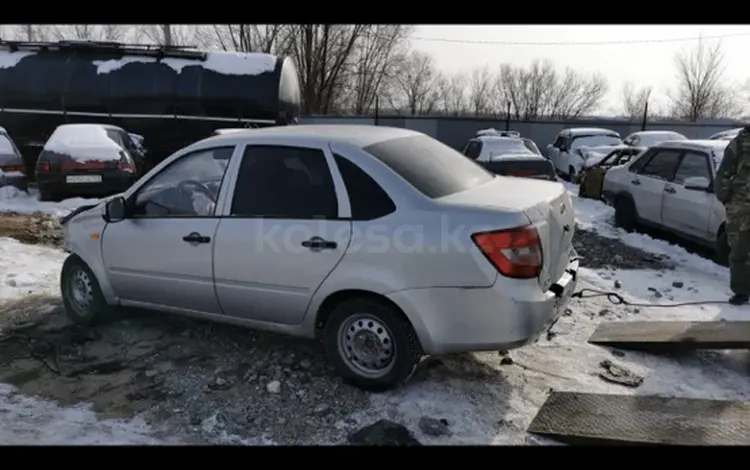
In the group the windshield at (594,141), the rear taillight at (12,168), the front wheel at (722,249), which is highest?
the windshield at (594,141)

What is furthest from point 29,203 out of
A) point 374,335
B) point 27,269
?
point 374,335

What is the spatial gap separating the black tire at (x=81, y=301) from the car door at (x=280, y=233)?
136cm

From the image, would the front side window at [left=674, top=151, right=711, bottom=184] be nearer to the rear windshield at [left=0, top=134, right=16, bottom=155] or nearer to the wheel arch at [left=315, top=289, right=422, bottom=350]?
the wheel arch at [left=315, top=289, right=422, bottom=350]

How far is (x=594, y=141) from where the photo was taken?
705 inches

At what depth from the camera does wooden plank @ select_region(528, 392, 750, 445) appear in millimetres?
3211

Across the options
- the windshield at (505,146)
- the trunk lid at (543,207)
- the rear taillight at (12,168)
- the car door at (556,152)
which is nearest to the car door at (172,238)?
the trunk lid at (543,207)

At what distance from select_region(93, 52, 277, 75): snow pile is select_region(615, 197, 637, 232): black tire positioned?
9322mm

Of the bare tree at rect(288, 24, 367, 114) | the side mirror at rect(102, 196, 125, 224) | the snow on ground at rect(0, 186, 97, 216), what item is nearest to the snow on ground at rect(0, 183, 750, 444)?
the side mirror at rect(102, 196, 125, 224)

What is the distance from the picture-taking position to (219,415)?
11.6 feet

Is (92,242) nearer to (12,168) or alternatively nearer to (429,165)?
(429,165)

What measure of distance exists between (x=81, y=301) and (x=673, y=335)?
483 centimetres

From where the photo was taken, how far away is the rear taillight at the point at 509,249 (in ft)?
→ 10.9

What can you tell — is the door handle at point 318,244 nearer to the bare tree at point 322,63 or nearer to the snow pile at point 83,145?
the snow pile at point 83,145
